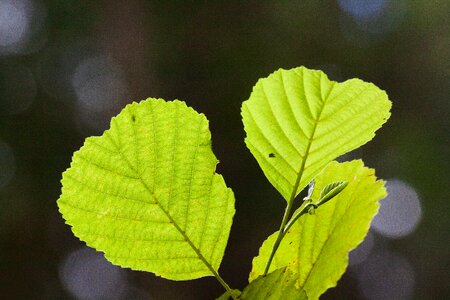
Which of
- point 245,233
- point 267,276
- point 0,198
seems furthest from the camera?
point 0,198

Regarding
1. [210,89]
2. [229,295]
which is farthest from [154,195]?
[210,89]

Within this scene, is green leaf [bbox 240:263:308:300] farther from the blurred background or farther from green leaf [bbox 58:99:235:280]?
the blurred background

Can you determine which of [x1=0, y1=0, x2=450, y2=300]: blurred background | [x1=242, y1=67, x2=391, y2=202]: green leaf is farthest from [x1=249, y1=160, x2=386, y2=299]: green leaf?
[x1=0, y1=0, x2=450, y2=300]: blurred background

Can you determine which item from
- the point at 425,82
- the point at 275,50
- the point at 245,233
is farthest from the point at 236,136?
the point at 425,82

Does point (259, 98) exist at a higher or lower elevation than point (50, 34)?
higher

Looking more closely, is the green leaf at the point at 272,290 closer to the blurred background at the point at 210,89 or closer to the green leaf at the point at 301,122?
the green leaf at the point at 301,122

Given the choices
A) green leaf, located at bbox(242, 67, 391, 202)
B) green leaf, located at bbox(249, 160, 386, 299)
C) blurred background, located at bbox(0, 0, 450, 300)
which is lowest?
blurred background, located at bbox(0, 0, 450, 300)

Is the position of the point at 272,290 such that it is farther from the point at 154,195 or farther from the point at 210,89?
the point at 210,89

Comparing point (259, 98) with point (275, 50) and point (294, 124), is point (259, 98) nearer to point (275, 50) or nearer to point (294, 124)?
point (294, 124)
